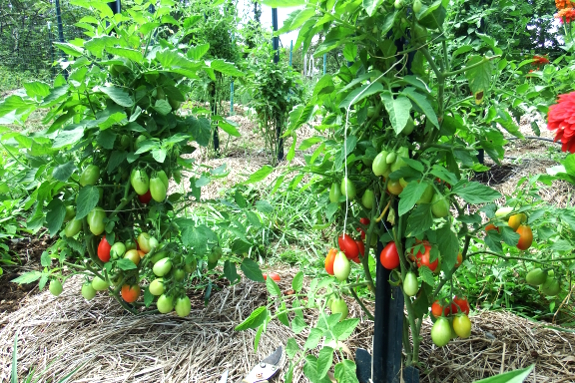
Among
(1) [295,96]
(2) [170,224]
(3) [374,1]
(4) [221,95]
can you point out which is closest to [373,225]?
(3) [374,1]

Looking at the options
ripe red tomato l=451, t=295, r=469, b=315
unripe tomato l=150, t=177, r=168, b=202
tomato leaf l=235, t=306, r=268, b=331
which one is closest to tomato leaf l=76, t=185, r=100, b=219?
unripe tomato l=150, t=177, r=168, b=202

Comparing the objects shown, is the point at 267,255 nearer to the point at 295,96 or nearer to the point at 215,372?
the point at 215,372

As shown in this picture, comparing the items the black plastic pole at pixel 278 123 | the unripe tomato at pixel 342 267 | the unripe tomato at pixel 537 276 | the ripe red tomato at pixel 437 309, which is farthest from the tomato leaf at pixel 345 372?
the black plastic pole at pixel 278 123

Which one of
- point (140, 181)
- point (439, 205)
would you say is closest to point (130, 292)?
point (140, 181)

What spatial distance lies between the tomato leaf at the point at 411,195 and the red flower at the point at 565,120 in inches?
16.0

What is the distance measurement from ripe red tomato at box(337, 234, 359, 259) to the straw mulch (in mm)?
319

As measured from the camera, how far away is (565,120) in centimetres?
88

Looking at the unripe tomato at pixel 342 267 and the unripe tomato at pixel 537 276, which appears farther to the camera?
the unripe tomato at pixel 537 276

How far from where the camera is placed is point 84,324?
4.93 ft

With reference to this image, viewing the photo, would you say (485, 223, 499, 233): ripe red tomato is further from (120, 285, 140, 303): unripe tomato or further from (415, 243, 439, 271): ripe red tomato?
(120, 285, 140, 303): unripe tomato

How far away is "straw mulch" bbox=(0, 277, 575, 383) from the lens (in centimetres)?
116

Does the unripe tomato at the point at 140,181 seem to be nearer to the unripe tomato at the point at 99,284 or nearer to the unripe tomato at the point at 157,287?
the unripe tomato at the point at 157,287

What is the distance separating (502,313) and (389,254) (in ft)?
2.51

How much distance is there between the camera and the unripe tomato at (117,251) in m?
1.23
